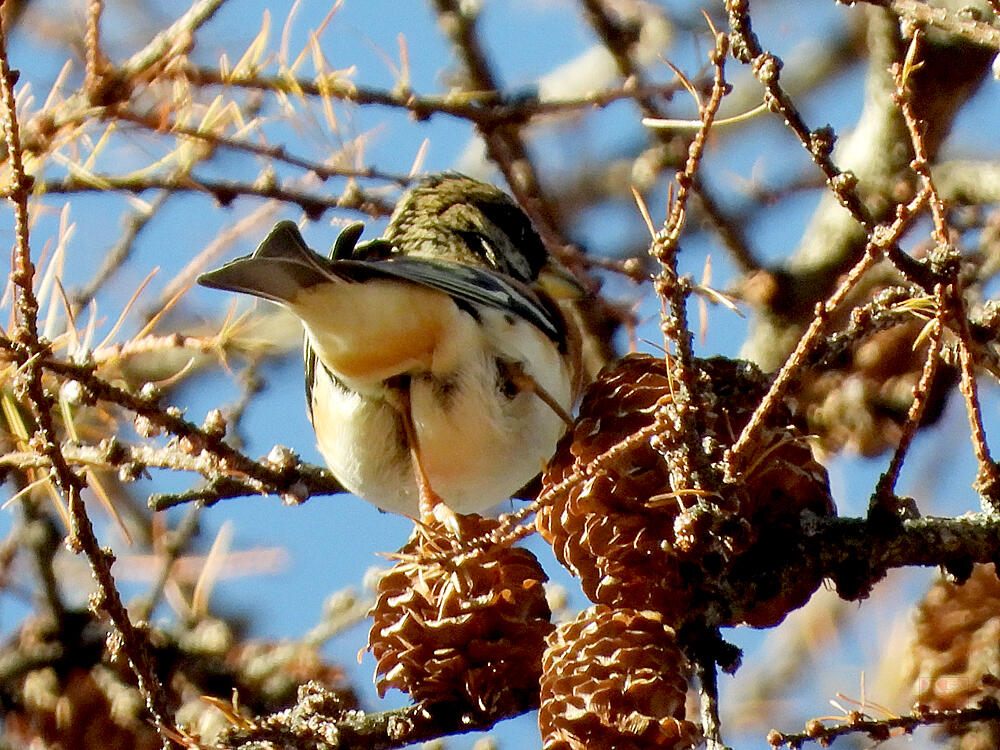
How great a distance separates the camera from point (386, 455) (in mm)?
2102

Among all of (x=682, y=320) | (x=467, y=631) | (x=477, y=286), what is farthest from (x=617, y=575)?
(x=477, y=286)

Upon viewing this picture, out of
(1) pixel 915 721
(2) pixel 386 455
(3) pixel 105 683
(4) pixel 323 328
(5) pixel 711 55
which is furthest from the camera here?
(3) pixel 105 683

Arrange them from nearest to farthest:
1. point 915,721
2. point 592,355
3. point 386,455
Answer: point 915,721, point 386,455, point 592,355

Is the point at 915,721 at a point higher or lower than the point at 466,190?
lower

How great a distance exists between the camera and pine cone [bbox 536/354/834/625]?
1.32 meters

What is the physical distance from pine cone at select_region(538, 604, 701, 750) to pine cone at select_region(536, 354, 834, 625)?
1.7 inches

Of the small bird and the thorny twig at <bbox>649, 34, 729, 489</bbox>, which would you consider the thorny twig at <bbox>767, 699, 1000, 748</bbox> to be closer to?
the thorny twig at <bbox>649, 34, 729, 489</bbox>

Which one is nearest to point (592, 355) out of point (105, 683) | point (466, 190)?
point (466, 190)

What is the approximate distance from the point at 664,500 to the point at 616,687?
8.4 inches

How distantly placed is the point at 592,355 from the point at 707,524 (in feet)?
4.81

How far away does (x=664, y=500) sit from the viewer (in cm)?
139

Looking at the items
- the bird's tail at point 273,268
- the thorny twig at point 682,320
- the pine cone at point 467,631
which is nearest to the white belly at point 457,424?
the bird's tail at point 273,268

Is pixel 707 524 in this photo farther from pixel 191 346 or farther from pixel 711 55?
A: pixel 191 346

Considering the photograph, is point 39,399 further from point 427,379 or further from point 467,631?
point 427,379
